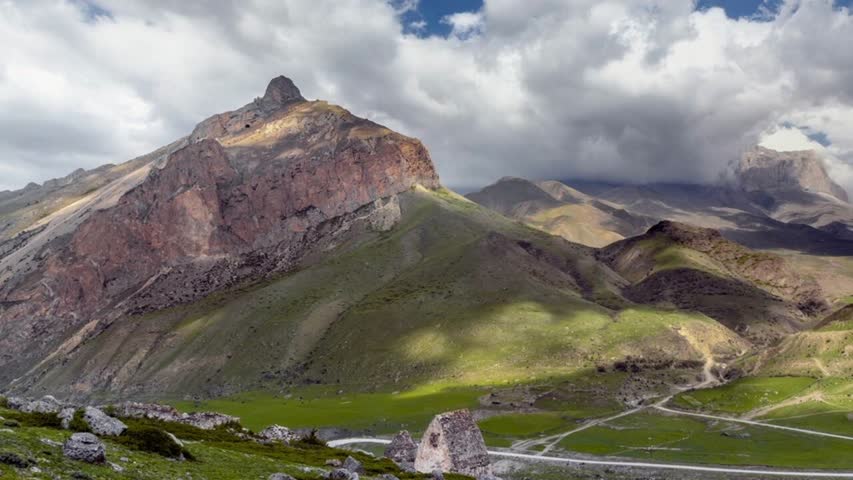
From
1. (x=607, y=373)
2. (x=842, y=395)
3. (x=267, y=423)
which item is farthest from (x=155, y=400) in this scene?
(x=842, y=395)

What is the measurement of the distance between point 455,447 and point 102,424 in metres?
29.1

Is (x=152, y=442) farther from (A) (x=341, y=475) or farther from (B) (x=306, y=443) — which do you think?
(B) (x=306, y=443)

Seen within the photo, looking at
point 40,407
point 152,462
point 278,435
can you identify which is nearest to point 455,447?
point 278,435

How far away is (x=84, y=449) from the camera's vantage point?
79.1 ft

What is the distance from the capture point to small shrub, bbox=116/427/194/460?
1212 inches

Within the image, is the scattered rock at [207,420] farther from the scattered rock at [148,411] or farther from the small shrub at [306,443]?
the small shrub at [306,443]

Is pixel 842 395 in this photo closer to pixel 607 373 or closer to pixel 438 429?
pixel 607 373

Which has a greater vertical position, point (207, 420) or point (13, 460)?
point (13, 460)

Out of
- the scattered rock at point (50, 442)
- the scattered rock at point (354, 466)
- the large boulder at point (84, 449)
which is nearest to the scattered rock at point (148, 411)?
the scattered rock at point (354, 466)

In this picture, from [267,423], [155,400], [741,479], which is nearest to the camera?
[741,479]

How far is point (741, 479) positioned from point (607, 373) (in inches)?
3489

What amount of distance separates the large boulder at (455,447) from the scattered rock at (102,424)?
27.1 meters

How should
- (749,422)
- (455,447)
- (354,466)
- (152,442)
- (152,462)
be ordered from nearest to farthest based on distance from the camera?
(152,462) < (152,442) < (354,466) < (455,447) < (749,422)

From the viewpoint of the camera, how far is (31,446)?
80.2 ft
